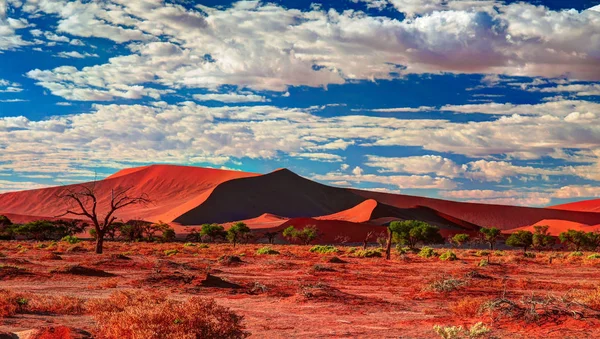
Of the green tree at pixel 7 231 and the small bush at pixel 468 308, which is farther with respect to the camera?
the green tree at pixel 7 231

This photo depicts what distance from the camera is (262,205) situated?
6142 inches

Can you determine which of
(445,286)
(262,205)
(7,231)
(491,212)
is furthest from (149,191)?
(445,286)

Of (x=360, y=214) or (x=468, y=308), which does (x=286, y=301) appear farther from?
(x=360, y=214)

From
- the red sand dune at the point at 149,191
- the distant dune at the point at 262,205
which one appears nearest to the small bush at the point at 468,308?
the distant dune at the point at 262,205

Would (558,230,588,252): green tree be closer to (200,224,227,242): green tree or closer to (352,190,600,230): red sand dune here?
(200,224,227,242): green tree

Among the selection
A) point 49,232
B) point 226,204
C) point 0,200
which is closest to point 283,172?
point 226,204

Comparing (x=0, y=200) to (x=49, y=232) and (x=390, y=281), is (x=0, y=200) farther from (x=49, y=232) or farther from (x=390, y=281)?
(x=390, y=281)

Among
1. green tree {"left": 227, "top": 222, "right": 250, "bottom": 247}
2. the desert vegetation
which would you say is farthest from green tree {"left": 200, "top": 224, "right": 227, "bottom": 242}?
the desert vegetation

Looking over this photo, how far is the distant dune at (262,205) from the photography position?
459ft

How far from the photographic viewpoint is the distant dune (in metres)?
140

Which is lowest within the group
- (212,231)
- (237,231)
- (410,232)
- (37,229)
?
(37,229)

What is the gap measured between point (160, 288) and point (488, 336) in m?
12.5

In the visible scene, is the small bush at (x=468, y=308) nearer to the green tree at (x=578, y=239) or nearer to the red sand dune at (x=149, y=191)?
the green tree at (x=578, y=239)

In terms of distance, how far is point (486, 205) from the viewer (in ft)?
627
